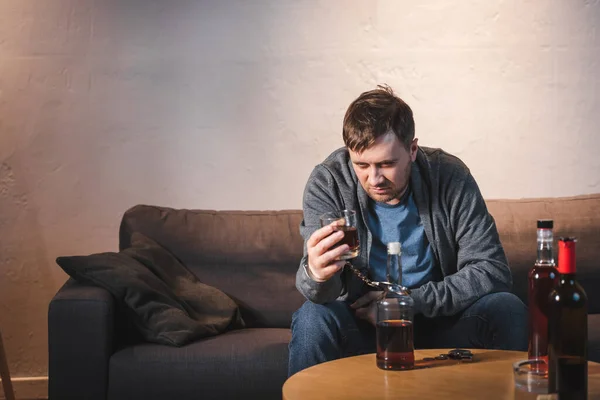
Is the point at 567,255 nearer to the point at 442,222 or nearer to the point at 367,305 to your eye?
the point at 367,305

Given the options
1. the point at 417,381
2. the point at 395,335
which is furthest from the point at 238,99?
the point at 417,381

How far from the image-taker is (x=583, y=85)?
3.90 m

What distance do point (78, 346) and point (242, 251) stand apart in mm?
833

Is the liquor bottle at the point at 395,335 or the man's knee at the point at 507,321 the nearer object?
the liquor bottle at the point at 395,335

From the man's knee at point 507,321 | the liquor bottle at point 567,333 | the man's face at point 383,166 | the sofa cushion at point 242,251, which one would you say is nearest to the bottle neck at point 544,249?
the liquor bottle at point 567,333

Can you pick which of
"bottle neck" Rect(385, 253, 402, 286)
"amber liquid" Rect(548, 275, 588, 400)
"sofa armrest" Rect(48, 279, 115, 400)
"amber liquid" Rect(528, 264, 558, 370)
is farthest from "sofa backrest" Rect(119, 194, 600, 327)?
"amber liquid" Rect(548, 275, 588, 400)

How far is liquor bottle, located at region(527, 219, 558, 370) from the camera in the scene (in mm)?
1836

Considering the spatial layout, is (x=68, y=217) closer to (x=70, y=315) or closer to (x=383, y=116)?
(x=70, y=315)

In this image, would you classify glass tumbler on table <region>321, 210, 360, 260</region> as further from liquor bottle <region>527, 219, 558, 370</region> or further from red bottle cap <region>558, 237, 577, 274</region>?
red bottle cap <region>558, 237, 577, 274</region>

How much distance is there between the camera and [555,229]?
347 centimetres

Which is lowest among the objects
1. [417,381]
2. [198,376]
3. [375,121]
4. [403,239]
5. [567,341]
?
[198,376]

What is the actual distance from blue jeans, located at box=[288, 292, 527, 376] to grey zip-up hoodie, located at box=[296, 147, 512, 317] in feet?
0.20

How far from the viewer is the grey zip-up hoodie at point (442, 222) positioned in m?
2.59

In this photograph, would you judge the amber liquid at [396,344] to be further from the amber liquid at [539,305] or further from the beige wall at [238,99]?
the beige wall at [238,99]
